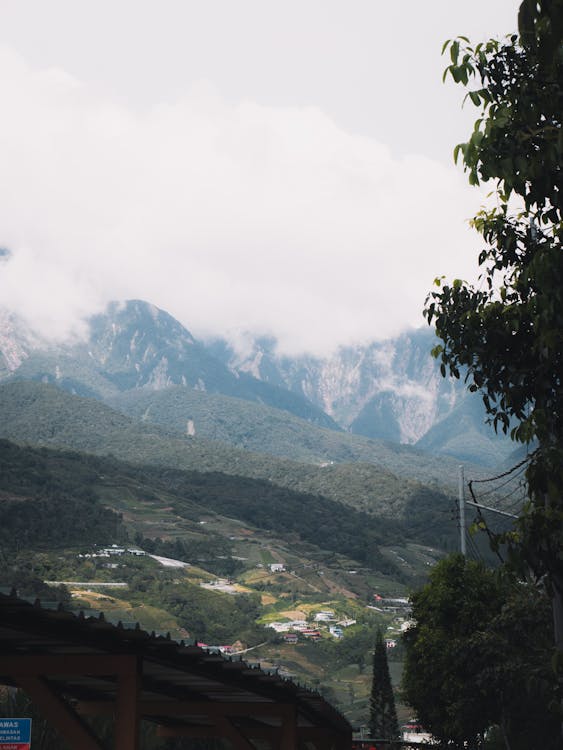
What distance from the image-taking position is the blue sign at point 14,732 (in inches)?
388

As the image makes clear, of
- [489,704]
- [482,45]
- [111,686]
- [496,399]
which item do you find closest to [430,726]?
[489,704]

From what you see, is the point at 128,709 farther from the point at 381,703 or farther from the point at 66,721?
the point at 381,703

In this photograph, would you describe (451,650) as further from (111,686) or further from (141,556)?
(141,556)

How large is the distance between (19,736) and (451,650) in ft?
115

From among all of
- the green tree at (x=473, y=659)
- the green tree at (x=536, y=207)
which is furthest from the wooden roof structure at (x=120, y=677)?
the green tree at (x=473, y=659)

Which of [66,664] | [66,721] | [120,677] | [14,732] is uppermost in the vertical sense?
[66,664]

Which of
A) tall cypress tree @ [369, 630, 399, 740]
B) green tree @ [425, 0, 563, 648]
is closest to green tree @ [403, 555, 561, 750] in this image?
green tree @ [425, 0, 563, 648]

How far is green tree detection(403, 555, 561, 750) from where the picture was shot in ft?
127

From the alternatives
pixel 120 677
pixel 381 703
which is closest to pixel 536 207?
pixel 120 677

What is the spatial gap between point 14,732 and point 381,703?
83.6 metres

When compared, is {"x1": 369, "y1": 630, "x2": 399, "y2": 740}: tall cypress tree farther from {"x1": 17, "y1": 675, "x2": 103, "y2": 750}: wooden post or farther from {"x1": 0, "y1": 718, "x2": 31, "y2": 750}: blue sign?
{"x1": 17, "y1": 675, "x2": 103, "y2": 750}: wooden post

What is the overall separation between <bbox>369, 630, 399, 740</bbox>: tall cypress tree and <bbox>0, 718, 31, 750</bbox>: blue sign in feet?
266

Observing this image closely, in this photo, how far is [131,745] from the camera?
9227mm

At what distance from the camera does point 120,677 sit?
383 inches
